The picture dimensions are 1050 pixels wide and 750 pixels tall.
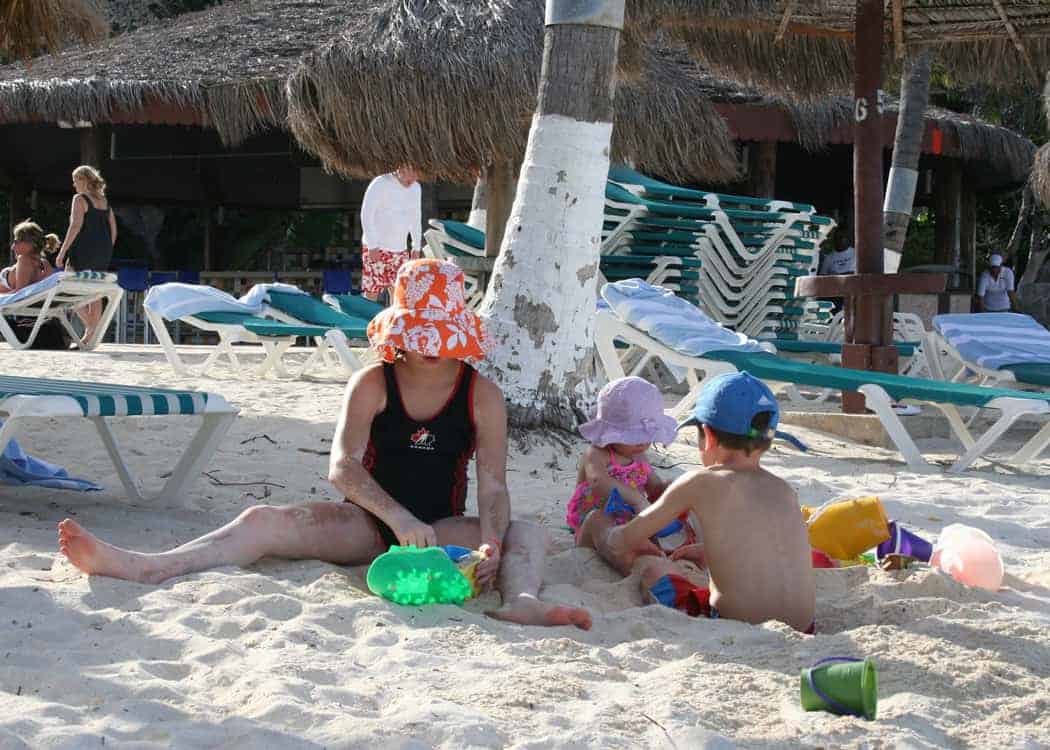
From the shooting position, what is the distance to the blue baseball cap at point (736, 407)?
2.81m

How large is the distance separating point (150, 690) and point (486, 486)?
1207 mm

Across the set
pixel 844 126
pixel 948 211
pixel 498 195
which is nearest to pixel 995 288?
pixel 948 211

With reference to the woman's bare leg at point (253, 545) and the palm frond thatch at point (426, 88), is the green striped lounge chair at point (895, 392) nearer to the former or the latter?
the woman's bare leg at point (253, 545)

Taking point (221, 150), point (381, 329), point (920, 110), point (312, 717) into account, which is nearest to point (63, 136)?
point (221, 150)

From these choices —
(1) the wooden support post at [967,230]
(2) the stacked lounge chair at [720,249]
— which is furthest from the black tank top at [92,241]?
(1) the wooden support post at [967,230]

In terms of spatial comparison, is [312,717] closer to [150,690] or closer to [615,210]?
→ [150,690]

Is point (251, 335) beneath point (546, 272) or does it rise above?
beneath

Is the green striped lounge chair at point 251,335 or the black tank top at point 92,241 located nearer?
the green striped lounge chair at point 251,335

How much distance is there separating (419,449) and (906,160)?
6.74 metres

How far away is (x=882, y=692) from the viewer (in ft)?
7.63

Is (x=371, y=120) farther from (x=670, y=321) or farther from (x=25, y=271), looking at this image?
(x=670, y=321)

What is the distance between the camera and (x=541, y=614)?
9.04ft

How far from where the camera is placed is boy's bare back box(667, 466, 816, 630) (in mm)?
2799

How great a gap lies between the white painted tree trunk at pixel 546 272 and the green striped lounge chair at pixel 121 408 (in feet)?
4.72
